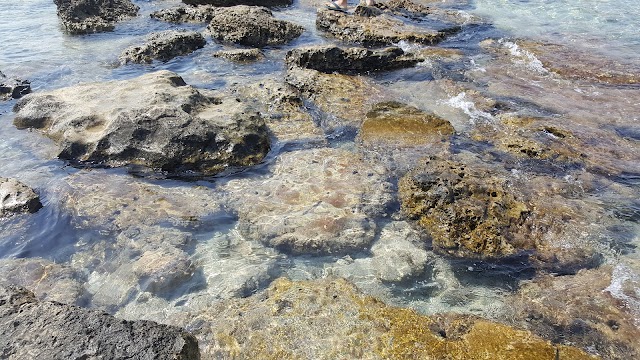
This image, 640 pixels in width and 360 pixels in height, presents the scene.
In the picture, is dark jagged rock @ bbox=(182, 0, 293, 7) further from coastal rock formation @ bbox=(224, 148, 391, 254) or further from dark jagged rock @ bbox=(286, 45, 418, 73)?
coastal rock formation @ bbox=(224, 148, 391, 254)

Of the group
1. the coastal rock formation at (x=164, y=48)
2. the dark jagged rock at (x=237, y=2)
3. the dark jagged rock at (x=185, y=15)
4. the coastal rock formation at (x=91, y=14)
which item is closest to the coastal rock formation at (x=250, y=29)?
the coastal rock formation at (x=164, y=48)

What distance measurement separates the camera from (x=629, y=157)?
770 centimetres

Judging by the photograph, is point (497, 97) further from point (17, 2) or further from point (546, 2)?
point (17, 2)

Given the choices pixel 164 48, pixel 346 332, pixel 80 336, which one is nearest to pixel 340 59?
pixel 164 48

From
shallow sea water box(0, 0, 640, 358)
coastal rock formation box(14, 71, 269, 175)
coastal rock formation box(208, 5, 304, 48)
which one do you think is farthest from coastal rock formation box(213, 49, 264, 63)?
coastal rock formation box(14, 71, 269, 175)

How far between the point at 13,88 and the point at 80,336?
30.7 feet

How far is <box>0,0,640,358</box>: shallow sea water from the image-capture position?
523cm

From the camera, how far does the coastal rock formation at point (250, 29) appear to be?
43.0ft

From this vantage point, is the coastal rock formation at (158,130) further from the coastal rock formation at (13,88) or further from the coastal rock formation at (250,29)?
the coastal rock formation at (250,29)

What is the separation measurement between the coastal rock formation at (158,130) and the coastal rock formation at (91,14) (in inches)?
282

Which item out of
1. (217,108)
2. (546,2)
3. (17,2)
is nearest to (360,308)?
(217,108)

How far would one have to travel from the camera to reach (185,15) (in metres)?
15.3

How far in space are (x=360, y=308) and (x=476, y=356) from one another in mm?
1166

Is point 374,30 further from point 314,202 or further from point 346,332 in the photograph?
point 346,332
